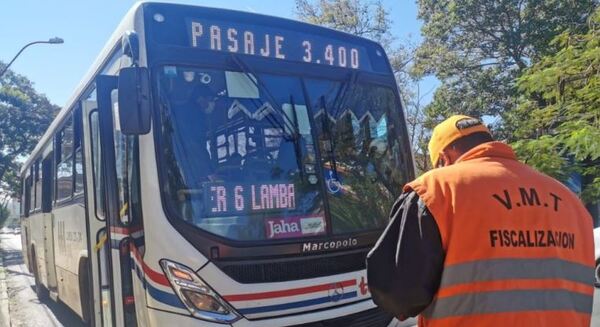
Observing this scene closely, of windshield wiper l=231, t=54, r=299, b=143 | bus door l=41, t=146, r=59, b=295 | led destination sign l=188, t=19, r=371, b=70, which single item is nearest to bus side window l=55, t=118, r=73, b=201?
bus door l=41, t=146, r=59, b=295

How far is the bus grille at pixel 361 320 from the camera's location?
3771 mm

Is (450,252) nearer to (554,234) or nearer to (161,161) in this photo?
(554,234)

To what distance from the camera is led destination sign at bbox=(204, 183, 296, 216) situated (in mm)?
3641

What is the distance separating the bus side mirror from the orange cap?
6.34ft

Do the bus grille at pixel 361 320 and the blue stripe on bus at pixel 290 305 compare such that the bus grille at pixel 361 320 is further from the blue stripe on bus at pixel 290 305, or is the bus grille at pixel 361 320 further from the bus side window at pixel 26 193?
the bus side window at pixel 26 193

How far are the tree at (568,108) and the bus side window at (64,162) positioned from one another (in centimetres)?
592

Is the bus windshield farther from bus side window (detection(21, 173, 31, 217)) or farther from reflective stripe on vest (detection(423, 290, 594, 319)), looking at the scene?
bus side window (detection(21, 173, 31, 217))

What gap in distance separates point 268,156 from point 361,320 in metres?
1.34

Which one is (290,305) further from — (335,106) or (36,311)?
(36,311)

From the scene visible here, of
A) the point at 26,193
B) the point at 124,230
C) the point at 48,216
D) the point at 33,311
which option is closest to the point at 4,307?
the point at 33,311

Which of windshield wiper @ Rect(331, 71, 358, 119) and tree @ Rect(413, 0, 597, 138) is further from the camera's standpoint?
tree @ Rect(413, 0, 597, 138)

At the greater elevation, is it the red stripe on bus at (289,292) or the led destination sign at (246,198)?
the led destination sign at (246,198)

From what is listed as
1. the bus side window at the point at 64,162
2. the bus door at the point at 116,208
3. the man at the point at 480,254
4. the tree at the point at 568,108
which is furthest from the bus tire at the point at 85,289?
the tree at the point at 568,108

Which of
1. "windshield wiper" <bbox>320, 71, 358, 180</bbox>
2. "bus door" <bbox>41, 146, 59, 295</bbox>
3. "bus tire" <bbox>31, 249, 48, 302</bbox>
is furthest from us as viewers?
"bus tire" <bbox>31, 249, 48, 302</bbox>
